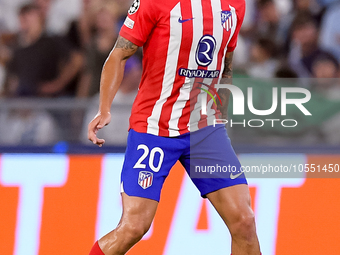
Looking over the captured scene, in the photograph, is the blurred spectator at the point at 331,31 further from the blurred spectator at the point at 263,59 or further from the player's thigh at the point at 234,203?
the player's thigh at the point at 234,203

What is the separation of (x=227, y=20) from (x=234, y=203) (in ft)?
3.38

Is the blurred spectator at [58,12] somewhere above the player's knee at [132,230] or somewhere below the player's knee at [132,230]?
above

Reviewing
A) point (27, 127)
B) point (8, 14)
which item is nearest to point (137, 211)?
point (27, 127)

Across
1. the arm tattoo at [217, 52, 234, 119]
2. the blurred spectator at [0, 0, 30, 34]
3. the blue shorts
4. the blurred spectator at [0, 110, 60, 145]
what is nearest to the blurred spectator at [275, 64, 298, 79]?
the arm tattoo at [217, 52, 234, 119]

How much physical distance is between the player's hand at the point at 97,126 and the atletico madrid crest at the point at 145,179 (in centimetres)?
29

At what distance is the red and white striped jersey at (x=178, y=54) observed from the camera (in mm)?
2805

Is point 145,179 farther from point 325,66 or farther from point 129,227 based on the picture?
point 325,66

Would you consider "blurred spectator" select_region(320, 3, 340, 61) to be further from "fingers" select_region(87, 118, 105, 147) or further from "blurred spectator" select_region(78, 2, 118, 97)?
"fingers" select_region(87, 118, 105, 147)

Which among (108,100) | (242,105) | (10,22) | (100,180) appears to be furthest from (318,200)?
(10,22)

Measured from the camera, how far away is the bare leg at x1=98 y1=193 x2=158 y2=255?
2.79m

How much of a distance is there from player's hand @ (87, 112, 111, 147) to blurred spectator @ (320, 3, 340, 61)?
3967 millimetres

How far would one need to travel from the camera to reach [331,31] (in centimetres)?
611

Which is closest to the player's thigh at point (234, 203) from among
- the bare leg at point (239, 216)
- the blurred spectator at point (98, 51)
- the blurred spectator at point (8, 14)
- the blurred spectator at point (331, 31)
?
the bare leg at point (239, 216)

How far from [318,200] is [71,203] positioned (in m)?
1.89
